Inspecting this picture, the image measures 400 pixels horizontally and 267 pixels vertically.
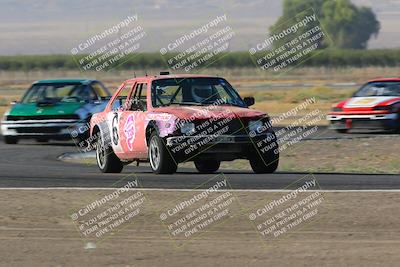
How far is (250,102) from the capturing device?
57.0 ft

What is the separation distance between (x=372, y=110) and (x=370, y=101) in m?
0.46

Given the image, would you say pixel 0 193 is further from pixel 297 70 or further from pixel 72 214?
pixel 297 70

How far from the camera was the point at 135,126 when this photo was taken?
17.1 metres

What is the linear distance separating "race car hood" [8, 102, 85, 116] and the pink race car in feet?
23.0

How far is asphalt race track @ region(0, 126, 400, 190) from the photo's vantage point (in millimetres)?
15211

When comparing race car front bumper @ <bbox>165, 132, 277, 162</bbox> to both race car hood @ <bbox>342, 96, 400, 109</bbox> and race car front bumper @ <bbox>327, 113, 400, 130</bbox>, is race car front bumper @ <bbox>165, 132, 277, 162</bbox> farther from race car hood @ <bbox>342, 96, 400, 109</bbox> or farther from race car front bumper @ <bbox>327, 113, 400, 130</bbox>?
race car hood @ <bbox>342, 96, 400, 109</bbox>

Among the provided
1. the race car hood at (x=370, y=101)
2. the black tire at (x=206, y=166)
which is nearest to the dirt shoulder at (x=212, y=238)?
the black tire at (x=206, y=166)

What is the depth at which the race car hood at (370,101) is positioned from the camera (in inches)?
1082

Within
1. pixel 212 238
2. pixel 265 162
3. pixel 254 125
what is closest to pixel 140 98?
pixel 254 125
